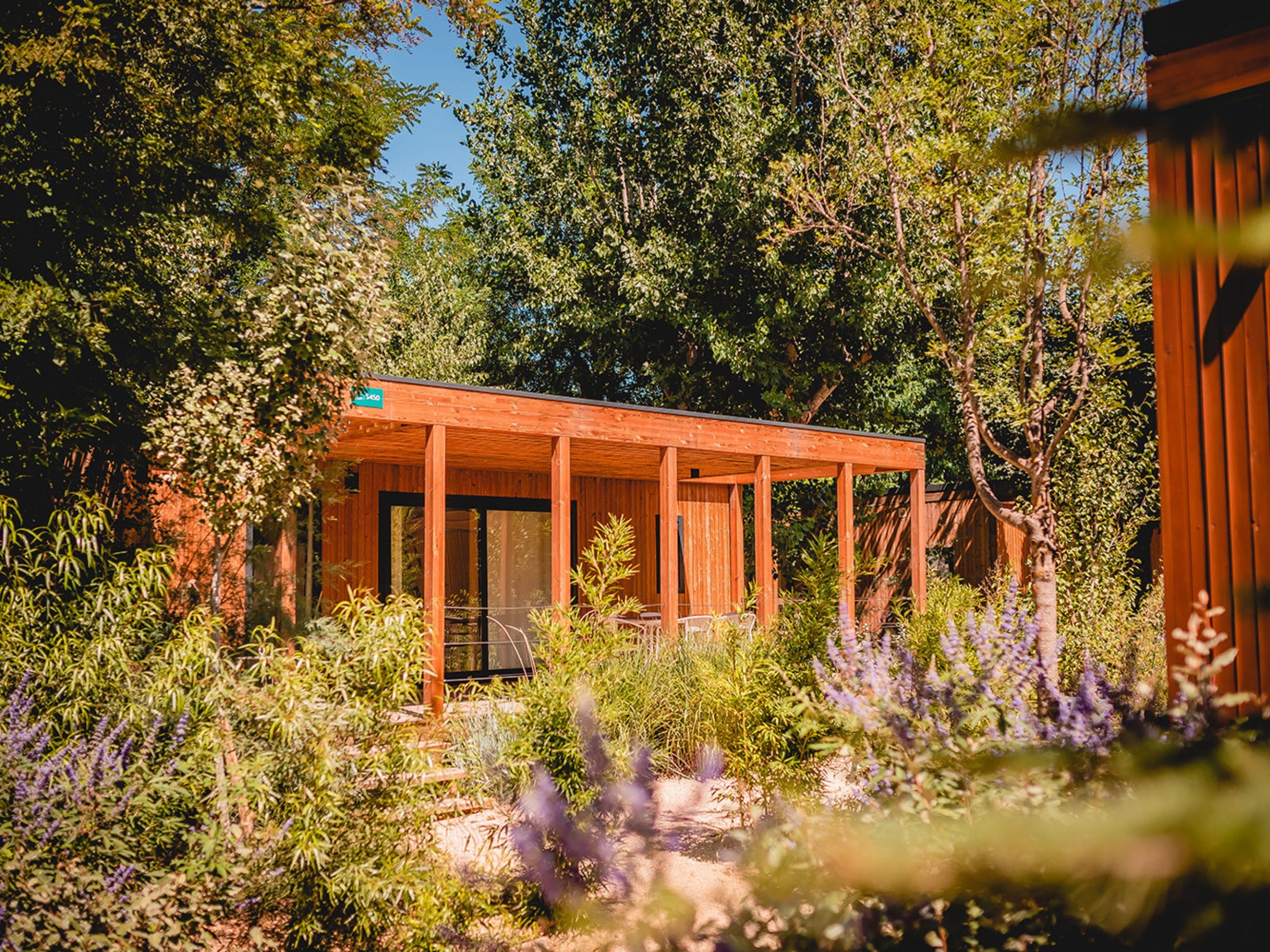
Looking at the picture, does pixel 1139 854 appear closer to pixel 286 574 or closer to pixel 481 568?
pixel 286 574

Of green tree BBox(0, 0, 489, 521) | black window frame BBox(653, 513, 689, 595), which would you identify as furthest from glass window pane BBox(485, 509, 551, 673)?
green tree BBox(0, 0, 489, 521)

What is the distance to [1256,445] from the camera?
10.8ft

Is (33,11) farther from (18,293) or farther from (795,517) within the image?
(795,517)

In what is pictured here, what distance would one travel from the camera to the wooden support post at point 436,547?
757cm

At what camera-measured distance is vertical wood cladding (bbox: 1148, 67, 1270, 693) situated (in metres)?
3.23

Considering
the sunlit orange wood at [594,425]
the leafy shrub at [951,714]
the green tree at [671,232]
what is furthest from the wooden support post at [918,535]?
the leafy shrub at [951,714]

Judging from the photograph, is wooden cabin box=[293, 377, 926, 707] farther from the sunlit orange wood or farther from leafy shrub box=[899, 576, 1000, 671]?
leafy shrub box=[899, 576, 1000, 671]

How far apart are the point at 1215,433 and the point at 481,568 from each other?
977 centimetres

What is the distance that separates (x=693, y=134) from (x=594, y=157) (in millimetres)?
2014

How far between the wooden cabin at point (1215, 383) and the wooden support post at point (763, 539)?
7570mm

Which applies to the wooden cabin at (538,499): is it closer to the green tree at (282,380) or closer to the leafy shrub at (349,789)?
the green tree at (282,380)

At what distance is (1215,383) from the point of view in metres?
3.39

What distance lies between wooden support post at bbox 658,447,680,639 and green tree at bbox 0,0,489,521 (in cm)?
439

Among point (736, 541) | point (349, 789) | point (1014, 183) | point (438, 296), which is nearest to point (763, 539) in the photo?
point (736, 541)
